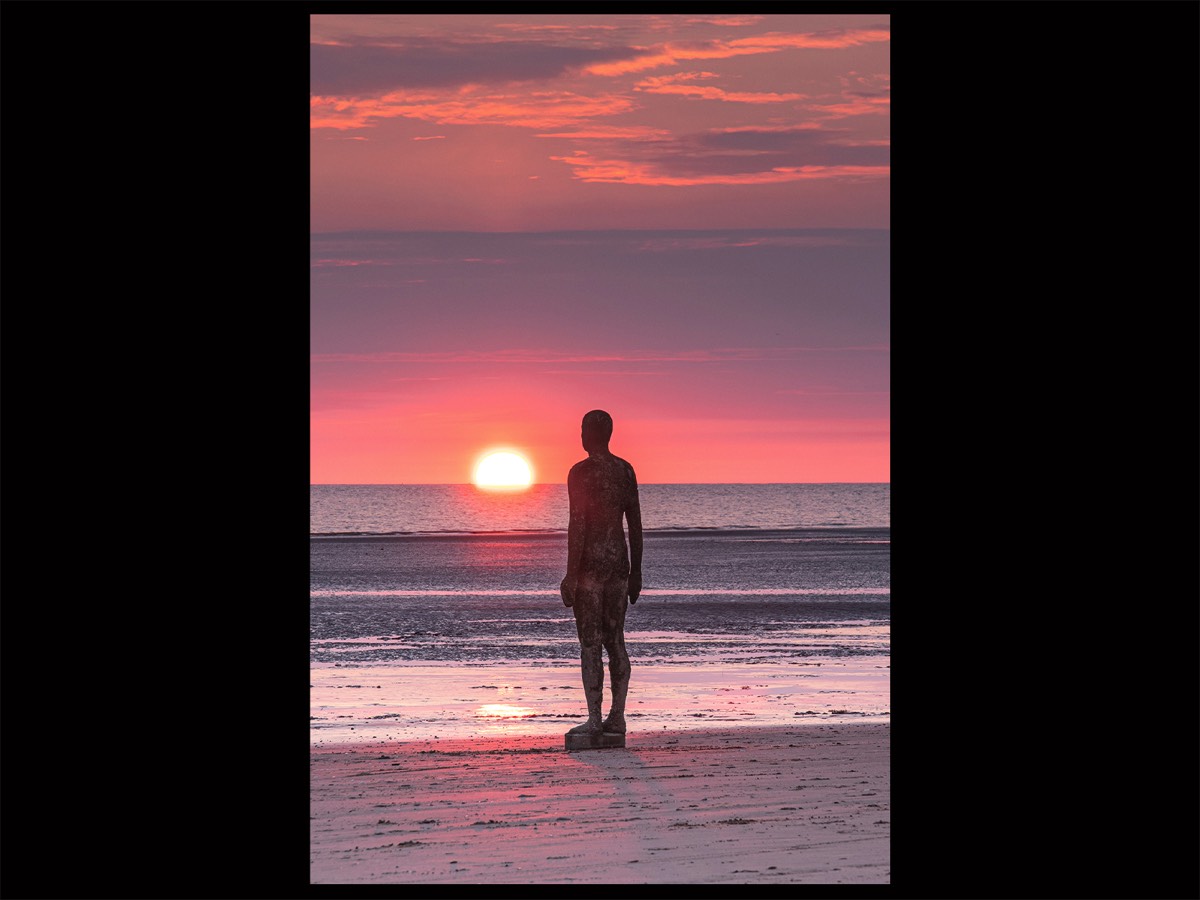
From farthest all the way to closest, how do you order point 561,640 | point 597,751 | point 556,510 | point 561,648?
point 556,510, point 561,640, point 561,648, point 597,751

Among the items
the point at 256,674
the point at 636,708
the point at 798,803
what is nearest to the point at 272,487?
the point at 256,674

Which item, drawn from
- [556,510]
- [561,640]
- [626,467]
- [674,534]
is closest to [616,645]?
[626,467]

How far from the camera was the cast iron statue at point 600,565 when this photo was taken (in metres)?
10.3

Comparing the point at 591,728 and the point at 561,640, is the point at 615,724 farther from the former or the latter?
the point at 561,640

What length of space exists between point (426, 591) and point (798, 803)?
2180 cm

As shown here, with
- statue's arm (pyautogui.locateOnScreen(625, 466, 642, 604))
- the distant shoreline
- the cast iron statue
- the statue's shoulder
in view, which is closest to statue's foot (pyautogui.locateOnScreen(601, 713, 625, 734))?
the cast iron statue

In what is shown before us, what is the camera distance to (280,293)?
4871 mm

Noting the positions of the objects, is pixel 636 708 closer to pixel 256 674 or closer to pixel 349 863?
pixel 349 863

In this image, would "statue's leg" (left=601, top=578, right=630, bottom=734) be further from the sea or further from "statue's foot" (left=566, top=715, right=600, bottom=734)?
the sea

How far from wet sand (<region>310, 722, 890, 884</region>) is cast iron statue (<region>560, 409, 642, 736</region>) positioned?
1.55 feet

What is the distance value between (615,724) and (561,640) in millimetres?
9664

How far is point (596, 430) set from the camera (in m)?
10.4

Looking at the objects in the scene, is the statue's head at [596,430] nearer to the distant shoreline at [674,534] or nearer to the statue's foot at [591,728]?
the statue's foot at [591,728]

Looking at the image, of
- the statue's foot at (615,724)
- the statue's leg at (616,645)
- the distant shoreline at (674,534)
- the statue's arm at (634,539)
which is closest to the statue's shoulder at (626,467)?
the statue's arm at (634,539)
